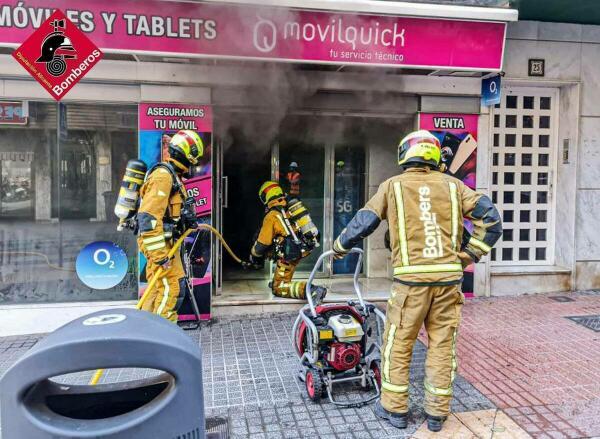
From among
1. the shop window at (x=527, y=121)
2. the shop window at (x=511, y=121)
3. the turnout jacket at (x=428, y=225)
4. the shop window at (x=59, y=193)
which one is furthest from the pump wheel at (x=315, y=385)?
the shop window at (x=527, y=121)

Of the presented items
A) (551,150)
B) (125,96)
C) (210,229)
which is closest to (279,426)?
(210,229)

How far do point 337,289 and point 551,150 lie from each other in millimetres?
3864

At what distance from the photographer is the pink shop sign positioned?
5191mm

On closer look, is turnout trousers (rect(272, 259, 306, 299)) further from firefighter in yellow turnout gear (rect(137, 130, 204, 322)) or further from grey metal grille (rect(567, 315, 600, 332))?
grey metal grille (rect(567, 315, 600, 332))

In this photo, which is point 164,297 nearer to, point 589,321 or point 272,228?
point 272,228

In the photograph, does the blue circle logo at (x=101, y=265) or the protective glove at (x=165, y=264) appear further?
the blue circle logo at (x=101, y=265)

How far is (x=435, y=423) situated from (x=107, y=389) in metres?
2.56

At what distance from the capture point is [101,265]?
6121mm

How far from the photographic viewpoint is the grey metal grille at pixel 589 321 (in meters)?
5.75

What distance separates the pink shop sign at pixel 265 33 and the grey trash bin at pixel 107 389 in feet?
14.3

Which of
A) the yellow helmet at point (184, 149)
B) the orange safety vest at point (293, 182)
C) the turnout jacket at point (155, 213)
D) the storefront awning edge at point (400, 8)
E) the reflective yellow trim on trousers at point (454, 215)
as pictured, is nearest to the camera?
the reflective yellow trim on trousers at point (454, 215)

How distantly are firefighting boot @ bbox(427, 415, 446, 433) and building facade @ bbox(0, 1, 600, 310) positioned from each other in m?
3.82

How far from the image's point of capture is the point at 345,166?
805cm

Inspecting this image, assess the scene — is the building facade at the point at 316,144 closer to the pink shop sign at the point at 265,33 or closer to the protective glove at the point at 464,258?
the pink shop sign at the point at 265,33
